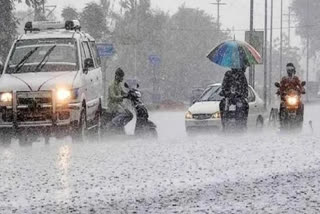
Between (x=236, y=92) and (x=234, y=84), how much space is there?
0.18 m

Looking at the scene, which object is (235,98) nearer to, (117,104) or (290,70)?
(290,70)

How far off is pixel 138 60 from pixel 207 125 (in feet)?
198

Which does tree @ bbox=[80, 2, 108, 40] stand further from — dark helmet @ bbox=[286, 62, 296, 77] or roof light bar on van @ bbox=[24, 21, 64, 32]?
dark helmet @ bbox=[286, 62, 296, 77]

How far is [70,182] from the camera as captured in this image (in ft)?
31.4

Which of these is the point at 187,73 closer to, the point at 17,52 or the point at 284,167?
the point at 17,52

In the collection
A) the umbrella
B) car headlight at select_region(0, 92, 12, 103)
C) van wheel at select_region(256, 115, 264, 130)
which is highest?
the umbrella

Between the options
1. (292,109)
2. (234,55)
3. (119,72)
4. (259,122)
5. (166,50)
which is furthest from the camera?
(166,50)

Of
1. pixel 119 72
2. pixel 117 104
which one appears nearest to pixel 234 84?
pixel 119 72

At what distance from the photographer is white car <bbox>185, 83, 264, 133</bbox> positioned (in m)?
19.4

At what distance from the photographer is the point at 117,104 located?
17.9 m

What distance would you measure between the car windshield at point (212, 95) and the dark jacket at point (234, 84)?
2784mm

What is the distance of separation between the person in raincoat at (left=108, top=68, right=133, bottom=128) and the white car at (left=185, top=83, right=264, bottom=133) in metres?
2.30

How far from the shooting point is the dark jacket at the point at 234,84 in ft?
57.6

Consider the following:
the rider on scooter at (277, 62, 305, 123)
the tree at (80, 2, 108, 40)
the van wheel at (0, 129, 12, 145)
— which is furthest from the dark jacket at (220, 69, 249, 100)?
the tree at (80, 2, 108, 40)
